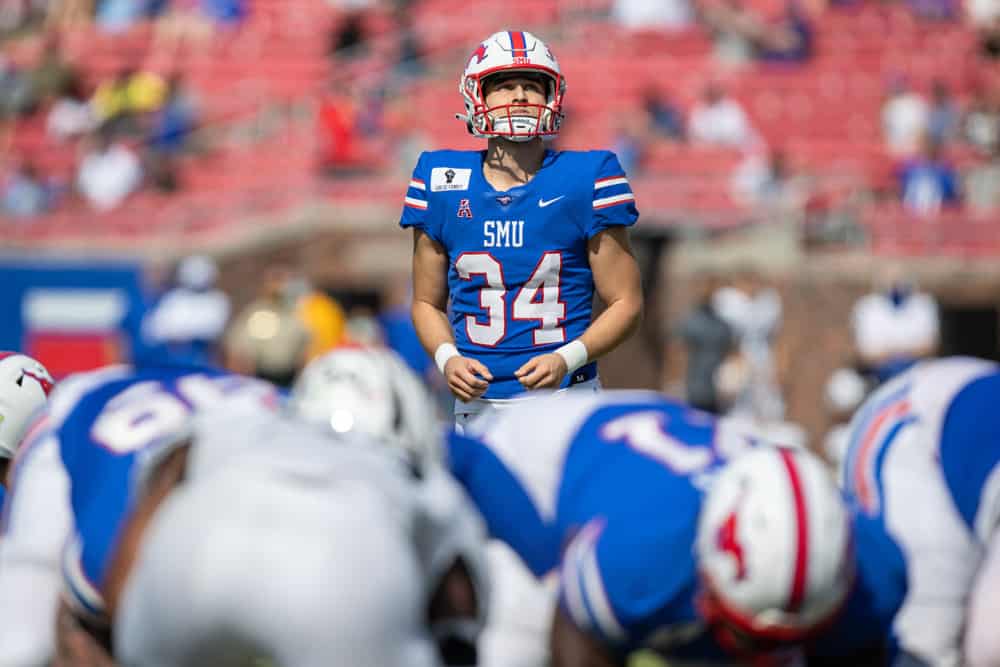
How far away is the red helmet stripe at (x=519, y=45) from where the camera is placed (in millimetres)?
5199

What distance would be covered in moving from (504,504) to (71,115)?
711 inches

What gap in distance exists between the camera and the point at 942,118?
Result: 1827 cm

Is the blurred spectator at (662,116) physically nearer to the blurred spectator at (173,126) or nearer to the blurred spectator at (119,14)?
the blurred spectator at (173,126)

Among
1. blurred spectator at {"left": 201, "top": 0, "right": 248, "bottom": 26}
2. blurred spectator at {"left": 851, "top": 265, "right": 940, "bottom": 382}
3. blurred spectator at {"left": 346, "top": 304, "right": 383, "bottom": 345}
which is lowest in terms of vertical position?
blurred spectator at {"left": 346, "top": 304, "right": 383, "bottom": 345}

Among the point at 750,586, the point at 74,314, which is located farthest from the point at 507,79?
the point at 74,314

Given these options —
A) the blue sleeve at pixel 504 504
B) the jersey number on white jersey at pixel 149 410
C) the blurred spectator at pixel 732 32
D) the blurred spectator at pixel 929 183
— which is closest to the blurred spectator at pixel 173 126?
the blurred spectator at pixel 732 32

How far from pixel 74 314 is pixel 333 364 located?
47.3 ft

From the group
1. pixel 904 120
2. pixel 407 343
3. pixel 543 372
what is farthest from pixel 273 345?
pixel 904 120

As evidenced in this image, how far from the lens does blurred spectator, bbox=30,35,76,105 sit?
70.0ft

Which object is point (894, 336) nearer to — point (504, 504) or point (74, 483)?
point (504, 504)

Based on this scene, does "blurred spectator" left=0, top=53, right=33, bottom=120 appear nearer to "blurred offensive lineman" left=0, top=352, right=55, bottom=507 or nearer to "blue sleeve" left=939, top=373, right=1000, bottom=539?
"blurred offensive lineman" left=0, top=352, right=55, bottom=507

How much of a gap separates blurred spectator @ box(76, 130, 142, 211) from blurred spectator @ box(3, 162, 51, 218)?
1.40 ft

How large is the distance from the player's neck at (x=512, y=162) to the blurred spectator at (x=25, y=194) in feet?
49.5

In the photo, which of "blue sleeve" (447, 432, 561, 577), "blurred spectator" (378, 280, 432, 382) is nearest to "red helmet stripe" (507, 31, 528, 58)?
"blue sleeve" (447, 432, 561, 577)
